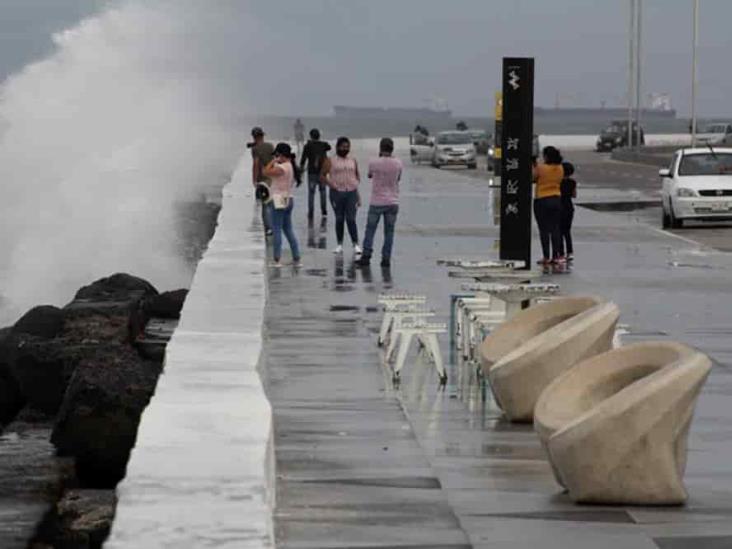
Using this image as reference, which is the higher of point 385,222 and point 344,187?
point 344,187

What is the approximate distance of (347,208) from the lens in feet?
90.3

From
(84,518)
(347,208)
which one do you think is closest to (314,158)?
(347,208)

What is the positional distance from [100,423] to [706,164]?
85.3 ft

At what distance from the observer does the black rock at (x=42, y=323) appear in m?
22.0

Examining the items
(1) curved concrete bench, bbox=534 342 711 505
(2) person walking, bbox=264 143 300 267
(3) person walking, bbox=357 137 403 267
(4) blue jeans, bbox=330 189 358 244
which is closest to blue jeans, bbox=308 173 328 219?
(4) blue jeans, bbox=330 189 358 244

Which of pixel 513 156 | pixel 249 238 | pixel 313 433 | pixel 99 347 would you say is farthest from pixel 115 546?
pixel 249 238

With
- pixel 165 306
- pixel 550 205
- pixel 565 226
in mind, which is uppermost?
pixel 550 205

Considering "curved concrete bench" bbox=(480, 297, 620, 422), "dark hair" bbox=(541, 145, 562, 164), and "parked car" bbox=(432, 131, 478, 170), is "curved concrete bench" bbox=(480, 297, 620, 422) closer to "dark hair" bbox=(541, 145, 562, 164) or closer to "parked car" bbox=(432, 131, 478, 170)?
"dark hair" bbox=(541, 145, 562, 164)

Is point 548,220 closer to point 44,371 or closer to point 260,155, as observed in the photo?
point 260,155

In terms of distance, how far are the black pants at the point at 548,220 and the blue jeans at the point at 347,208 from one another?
270 cm

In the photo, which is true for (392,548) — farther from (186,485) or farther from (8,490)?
(8,490)

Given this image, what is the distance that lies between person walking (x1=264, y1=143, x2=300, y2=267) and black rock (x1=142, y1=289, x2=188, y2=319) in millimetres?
1597

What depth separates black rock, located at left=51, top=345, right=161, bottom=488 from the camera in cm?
1410

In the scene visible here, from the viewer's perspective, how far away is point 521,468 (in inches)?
434
